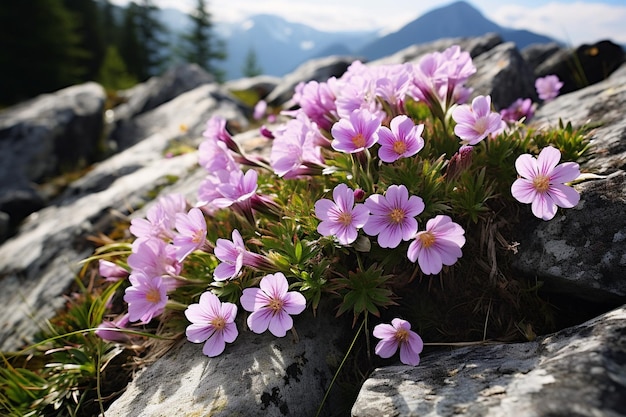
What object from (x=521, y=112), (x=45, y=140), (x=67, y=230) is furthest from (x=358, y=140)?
(x=45, y=140)

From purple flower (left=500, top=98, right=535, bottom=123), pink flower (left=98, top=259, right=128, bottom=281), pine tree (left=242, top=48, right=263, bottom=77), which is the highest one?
purple flower (left=500, top=98, right=535, bottom=123)

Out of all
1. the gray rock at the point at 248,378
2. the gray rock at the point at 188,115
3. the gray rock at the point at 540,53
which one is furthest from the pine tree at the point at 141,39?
the gray rock at the point at 248,378

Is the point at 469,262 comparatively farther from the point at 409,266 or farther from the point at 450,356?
the point at 450,356

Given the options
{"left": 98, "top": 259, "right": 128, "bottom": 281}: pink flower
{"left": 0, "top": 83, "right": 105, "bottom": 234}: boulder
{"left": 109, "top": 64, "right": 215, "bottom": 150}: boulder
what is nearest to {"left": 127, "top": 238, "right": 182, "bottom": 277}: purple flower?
{"left": 98, "top": 259, "right": 128, "bottom": 281}: pink flower

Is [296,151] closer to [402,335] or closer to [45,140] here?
[402,335]

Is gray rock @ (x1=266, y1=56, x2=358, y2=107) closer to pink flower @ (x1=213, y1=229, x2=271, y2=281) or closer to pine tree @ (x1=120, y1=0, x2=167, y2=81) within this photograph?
pink flower @ (x1=213, y1=229, x2=271, y2=281)

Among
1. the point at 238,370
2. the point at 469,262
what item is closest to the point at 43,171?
the point at 238,370

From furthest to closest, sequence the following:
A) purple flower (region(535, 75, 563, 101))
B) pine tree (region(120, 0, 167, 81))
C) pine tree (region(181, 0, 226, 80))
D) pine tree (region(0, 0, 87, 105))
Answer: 1. pine tree (region(181, 0, 226, 80))
2. pine tree (region(120, 0, 167, 81))
3. pine tree (region(0, 0, 87, 105))
4. purple flower (region(535, 75, 563, 101))
